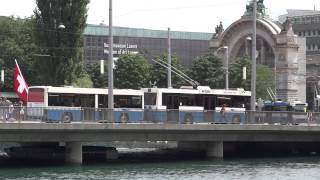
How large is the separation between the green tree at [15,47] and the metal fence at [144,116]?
160 feet

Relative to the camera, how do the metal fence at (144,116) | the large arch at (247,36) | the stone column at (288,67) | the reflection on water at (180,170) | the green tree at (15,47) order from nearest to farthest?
1. the reflection on water at (180,170)
2. the metal fence at (144,116)
3. the green tree at (15,47)
4. the stone column at (288,67)
5. the large arch at (247,36)

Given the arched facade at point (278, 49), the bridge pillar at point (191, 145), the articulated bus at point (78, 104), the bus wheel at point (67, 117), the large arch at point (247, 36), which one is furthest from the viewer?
the large arch at point (247, 36)

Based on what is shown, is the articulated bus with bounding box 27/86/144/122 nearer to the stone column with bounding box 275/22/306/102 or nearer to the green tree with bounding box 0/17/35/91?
the green tree with bounding box 0/17/35/91

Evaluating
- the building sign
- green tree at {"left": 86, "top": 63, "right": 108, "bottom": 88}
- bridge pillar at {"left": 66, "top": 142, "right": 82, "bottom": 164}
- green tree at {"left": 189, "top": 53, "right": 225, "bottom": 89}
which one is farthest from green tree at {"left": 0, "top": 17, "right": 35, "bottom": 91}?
bridge pillar at {"left": 66, "top": 142, "right": 82, "bottom": 164}

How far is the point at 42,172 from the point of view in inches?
1761

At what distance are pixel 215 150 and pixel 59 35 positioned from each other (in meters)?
24.8

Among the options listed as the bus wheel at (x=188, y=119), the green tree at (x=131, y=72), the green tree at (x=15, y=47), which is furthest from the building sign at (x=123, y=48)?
the bus wheel at (x=188, y=119)

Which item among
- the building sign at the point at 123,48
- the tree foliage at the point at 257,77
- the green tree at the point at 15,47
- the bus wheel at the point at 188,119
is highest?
the building sign at the point at 123,48

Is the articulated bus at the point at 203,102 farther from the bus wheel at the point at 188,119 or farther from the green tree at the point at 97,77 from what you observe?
the green tree at the point at 97,77

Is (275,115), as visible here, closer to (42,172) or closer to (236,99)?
(236,99)

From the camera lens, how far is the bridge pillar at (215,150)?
56.1 metres

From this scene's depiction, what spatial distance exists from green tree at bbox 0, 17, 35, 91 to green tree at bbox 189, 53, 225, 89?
2300cm

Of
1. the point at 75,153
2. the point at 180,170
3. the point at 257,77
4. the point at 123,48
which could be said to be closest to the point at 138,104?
the point at 75,153

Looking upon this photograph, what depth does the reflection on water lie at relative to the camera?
42.8m
